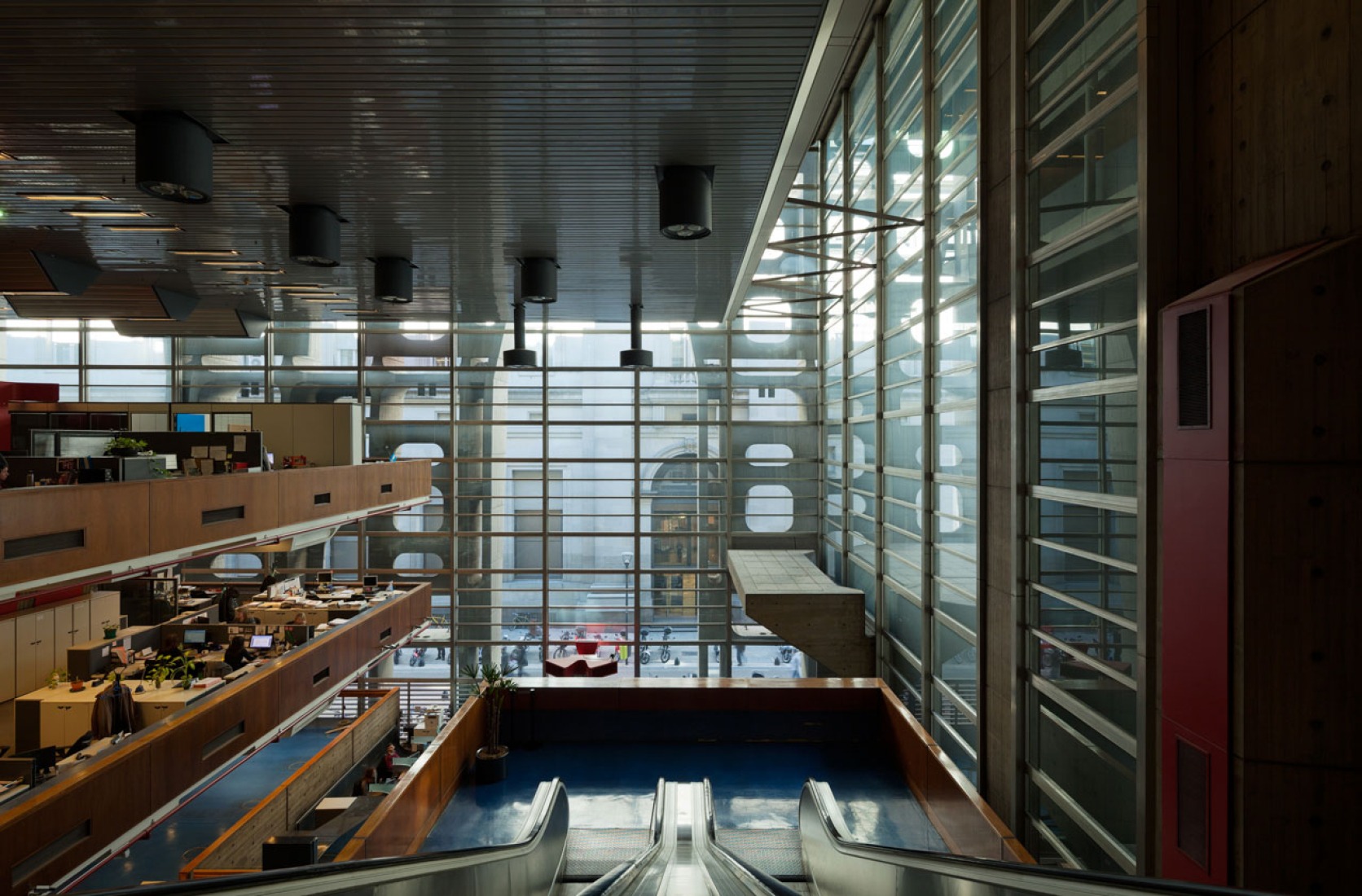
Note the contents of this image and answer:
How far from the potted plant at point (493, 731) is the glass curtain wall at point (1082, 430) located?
4.92 meters

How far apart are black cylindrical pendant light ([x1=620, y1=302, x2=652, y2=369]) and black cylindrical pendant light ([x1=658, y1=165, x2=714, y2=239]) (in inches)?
241

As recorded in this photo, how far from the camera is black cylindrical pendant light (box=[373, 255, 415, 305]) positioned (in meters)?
9.02

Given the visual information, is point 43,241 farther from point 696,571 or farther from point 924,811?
point 696,571

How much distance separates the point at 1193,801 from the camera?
3.83 m

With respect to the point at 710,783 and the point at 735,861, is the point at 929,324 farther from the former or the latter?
the point at 735,861

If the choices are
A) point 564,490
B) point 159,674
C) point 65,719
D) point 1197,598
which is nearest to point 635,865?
point 1197,598

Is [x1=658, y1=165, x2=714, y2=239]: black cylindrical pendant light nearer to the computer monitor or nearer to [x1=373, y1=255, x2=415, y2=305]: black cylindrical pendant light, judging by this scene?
[x1=373, y1=255, x2=415, y2=305]: black cylindrical pendant light

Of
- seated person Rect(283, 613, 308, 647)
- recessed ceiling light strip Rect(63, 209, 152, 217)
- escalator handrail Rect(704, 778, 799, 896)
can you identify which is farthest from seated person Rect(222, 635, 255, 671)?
escalator handrail Rect(704, 778, 799, 896)

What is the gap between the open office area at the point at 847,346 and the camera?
355 centimetres

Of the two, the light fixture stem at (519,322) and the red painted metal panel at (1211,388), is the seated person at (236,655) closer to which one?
the light fixture stem at (519,322)

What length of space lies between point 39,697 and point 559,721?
6111 millimetres

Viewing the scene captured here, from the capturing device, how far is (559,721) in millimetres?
9086

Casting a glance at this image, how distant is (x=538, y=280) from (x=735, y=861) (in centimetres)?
640

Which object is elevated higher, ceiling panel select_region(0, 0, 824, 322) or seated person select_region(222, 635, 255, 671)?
ceiling panel select_region(0, 0, 824, 322)
